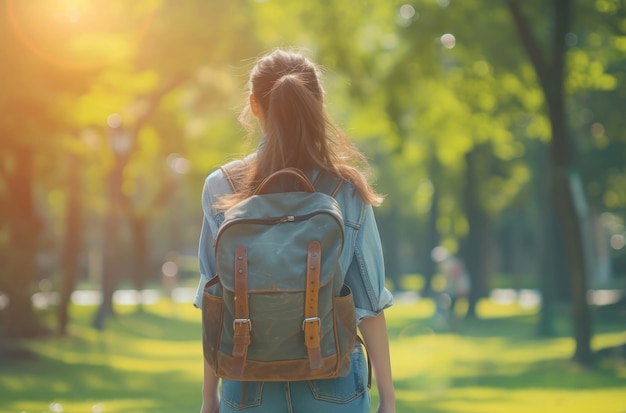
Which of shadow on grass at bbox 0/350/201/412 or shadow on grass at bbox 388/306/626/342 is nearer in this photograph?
shadow on grass at bbox 0/350/201/412

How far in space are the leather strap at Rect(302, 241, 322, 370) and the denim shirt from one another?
239 mm

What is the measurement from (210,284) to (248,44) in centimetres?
2425

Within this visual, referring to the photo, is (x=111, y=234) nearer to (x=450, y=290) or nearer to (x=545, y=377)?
(x=450, y=290)

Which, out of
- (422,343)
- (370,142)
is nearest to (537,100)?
(422,343)

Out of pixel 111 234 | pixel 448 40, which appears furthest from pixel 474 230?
pixel 448 40

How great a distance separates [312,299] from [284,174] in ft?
1.24

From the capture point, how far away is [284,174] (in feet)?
10.7

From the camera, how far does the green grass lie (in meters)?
13.1

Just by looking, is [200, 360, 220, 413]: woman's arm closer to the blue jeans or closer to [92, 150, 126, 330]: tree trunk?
the blue jeans

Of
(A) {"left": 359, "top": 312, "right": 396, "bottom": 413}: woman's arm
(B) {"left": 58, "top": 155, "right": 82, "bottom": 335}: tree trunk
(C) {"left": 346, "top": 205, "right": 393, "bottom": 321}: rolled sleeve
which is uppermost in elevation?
(B) {"left": 58, "top": 155, "right": 82, "bottom": 335}: tree trunk

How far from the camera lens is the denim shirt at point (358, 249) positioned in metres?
3.35

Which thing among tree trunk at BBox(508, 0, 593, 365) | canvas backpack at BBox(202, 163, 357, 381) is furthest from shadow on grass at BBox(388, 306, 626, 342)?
canvas backpack at BBox(202, 163, 357, 381)

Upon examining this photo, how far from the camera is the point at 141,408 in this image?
12695mm

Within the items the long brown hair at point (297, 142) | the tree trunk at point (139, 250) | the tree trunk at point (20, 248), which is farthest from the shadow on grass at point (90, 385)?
the tree trunk at point (139, 250)
